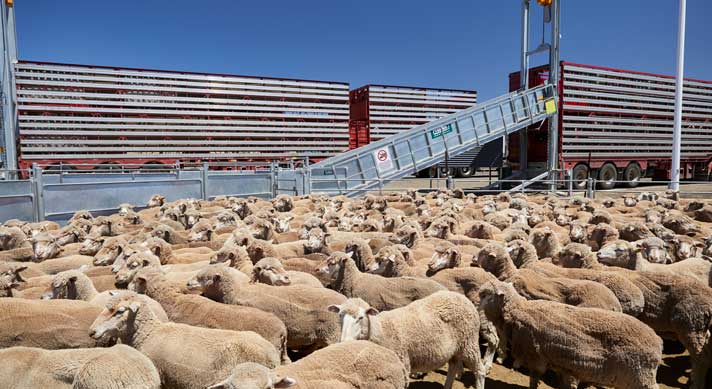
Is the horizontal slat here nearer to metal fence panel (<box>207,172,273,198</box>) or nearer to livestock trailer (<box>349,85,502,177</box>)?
livestock trailer (<box>349,85,502,177</box>)

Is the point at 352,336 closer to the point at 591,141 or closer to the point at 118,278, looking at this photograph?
the point at 118,278

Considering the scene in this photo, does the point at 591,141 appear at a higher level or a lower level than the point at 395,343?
higher

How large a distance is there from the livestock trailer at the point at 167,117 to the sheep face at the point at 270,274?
42.3ft

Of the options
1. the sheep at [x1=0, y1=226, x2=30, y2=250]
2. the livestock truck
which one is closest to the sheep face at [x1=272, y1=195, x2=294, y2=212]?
the sheep at [x1=0, y1=226, x2=30, y2=250]

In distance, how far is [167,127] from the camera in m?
19.7

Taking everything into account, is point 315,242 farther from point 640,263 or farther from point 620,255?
point 640,263

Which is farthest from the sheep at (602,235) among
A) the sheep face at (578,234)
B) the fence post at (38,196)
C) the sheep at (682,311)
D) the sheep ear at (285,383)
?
the fence post at (38,196)

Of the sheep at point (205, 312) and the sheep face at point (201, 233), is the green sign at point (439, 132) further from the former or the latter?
the sheep at point (205, 312)

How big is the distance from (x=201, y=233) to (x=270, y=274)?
3.05 m

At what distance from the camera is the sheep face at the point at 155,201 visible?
11227 mm

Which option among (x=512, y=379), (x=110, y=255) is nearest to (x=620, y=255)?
(x=512, y=379)

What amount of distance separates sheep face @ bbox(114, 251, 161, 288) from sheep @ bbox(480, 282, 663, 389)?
3.72 m

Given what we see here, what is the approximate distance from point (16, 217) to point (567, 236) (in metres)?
10.2

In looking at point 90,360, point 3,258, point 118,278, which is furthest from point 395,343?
point 3,258
